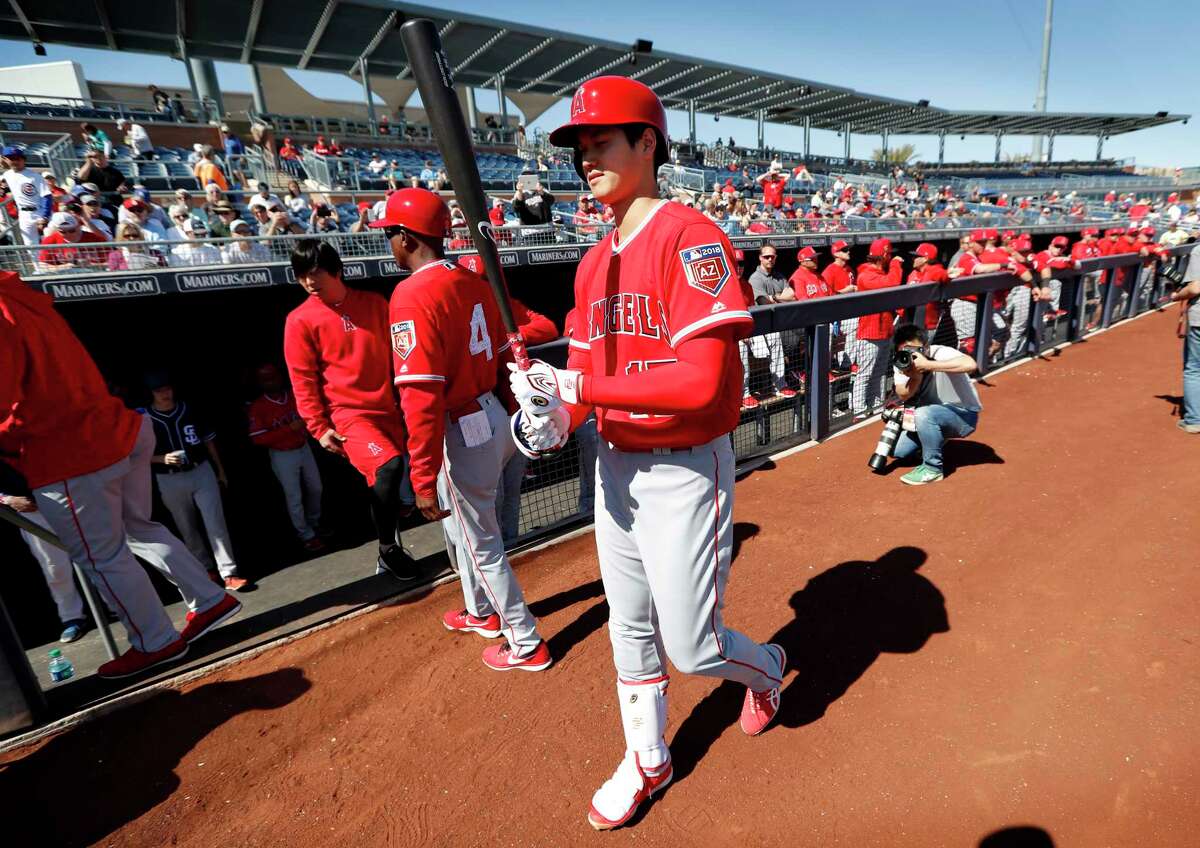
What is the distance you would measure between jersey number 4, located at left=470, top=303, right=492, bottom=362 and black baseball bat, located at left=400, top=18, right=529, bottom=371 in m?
0.73

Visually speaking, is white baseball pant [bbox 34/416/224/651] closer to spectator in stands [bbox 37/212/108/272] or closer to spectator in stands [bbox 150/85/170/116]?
spectator in stands [bbox 37/212/108/272]

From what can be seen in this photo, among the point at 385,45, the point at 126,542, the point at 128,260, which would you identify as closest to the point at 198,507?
the point at 126,542

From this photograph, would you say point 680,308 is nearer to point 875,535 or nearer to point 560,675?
point 560,675

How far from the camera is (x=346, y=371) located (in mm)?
3117

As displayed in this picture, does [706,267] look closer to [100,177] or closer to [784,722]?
[784,722]

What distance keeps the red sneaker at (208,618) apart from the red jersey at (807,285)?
5.52 meters

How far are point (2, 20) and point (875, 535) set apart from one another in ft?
70.0

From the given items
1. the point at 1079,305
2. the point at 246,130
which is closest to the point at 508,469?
the point at 1079,305

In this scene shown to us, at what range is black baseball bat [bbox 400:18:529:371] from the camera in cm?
156

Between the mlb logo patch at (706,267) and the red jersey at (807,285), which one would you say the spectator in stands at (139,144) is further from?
the mlb logo patch at (706,267)

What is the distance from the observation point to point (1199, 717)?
6.82ft

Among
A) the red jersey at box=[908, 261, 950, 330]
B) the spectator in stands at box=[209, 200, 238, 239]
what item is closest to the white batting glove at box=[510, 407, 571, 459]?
the red jersey at box=[908, 261, 950, 330]

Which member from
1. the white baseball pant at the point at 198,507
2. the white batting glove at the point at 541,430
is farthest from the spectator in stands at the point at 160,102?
the white batting glove at the point at 541,430

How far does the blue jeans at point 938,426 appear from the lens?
13.6 ft
